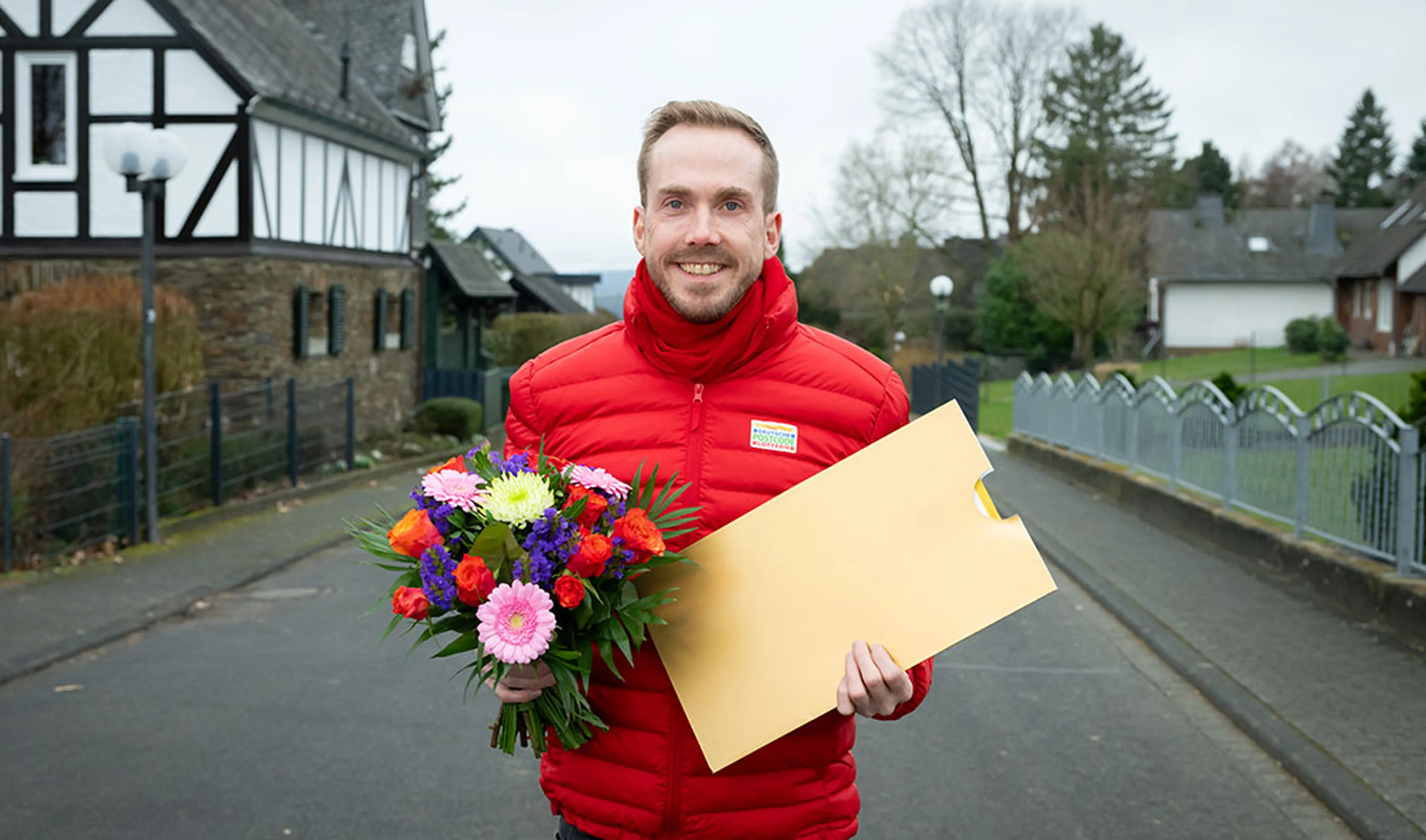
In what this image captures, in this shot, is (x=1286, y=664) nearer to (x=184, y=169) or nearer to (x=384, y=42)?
(x=184, y=169)

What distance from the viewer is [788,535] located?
2.62 metres

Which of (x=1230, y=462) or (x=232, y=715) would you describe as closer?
(x=232, y=715)

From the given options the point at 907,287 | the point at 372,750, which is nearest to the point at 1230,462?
the point at 372,750

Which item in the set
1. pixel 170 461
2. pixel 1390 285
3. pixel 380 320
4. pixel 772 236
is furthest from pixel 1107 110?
pixel 772 236

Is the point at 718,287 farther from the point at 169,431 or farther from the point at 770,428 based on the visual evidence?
the point at 169,431

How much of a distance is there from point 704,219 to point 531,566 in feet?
2.23

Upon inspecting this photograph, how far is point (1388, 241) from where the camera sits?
57469 mm

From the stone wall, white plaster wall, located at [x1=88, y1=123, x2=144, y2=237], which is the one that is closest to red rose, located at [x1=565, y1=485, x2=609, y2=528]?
the stone wall

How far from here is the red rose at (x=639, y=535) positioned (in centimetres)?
247

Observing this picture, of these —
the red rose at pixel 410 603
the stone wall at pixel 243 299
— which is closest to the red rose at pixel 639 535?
the red rose at pixel 410 603

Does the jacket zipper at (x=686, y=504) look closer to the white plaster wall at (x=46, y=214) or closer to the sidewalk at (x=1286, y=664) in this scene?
the sidewalk at (x=1286, y=664)

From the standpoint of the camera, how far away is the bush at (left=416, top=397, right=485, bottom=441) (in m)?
30.3

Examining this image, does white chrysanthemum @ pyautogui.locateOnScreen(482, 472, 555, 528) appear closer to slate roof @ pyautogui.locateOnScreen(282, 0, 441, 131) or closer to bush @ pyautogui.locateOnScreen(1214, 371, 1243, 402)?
bush @ pyautogui.locateOnScreen(1214, 371, 1243, 402)

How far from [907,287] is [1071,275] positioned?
14.4 metres
